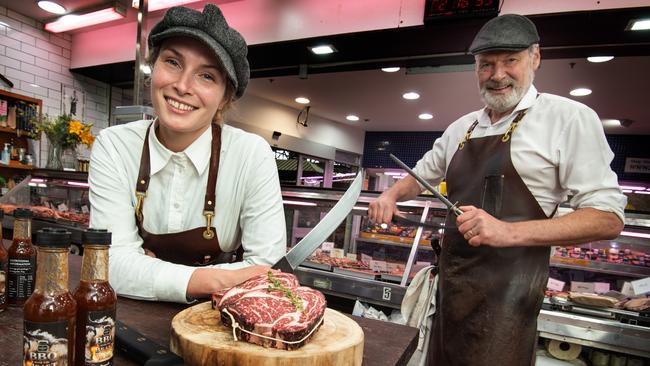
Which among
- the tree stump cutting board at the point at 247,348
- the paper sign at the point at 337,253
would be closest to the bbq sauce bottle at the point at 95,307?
the tree stump cutting board at the point at 247,348

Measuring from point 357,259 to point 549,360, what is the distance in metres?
1.63

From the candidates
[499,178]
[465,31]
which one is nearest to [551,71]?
[465,31]

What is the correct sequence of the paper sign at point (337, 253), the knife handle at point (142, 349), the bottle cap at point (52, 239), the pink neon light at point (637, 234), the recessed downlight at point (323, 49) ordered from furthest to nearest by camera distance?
the recessed downlight at point (323, 49), the paper sign at point (337, 253), the pink neon light at point (637, 234), the knife handle at point (142, 349), the bottle cap at point (52, 239)

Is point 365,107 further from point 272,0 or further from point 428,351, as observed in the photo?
point 428,351

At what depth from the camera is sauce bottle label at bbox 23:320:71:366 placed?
1.95 feet

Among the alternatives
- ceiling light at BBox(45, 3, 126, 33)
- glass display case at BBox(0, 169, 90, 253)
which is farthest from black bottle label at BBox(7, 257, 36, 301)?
ceiling light at BBox(45, 3, 126, 33)

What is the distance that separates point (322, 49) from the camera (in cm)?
442

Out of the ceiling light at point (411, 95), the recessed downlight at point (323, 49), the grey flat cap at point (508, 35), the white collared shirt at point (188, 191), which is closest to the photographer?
the white collared shirt at point (188, 191)

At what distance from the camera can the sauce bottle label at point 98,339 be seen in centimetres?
65

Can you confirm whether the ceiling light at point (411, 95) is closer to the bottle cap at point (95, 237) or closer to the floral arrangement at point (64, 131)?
the floral arrangement at point (64, 131)

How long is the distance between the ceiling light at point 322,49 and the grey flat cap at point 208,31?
321 centimetres

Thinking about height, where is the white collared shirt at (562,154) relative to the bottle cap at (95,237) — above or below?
above

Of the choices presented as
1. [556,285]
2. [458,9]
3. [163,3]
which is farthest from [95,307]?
[163,3]

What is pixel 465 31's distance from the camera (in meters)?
3.55
